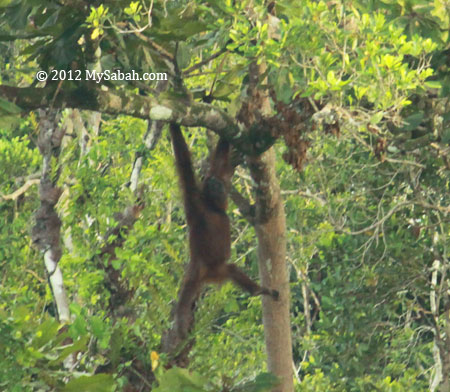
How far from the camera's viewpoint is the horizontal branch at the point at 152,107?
4.06m

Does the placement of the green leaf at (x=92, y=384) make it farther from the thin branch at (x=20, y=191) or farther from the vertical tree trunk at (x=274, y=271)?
the thin branch at (x=20, y=191)

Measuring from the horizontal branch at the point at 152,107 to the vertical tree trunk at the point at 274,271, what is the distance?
0.31 m

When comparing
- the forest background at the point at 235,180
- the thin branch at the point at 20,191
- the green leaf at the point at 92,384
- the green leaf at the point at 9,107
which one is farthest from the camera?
the thin branch at the point at 20,191

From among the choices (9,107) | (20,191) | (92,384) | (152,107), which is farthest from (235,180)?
(9,107)

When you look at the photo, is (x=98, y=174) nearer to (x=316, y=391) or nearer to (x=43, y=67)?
(x=43, y=67)

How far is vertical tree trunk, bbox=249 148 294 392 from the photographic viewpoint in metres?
5.39

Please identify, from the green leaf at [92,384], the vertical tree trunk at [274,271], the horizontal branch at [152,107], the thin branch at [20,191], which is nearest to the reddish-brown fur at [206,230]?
the vertical tree trunk at [274,271]

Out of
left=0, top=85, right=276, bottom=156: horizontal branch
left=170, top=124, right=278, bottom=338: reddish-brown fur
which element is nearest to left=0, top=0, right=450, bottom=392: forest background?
left=0, top=85, right=276, bottom=156: horizontal branch

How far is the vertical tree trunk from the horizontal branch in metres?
0.31

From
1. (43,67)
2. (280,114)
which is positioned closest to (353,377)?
(280,114)

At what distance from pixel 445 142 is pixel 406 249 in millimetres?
1701

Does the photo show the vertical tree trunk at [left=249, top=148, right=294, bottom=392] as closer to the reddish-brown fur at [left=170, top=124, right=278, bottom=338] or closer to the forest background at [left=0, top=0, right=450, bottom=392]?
the forest background at [left=0, top=0, right=450, bottom=392]

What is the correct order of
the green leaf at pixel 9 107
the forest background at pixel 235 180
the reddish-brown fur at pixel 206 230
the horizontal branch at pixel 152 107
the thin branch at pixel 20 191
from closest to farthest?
the green leaf at pixel 9 107
the horizontal branch at pixel 152 107
the forest background at pixel 235 180
the reddish-brown fur at pixel 206 230
the thin branch at pixel 20 191

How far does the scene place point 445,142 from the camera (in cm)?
606
